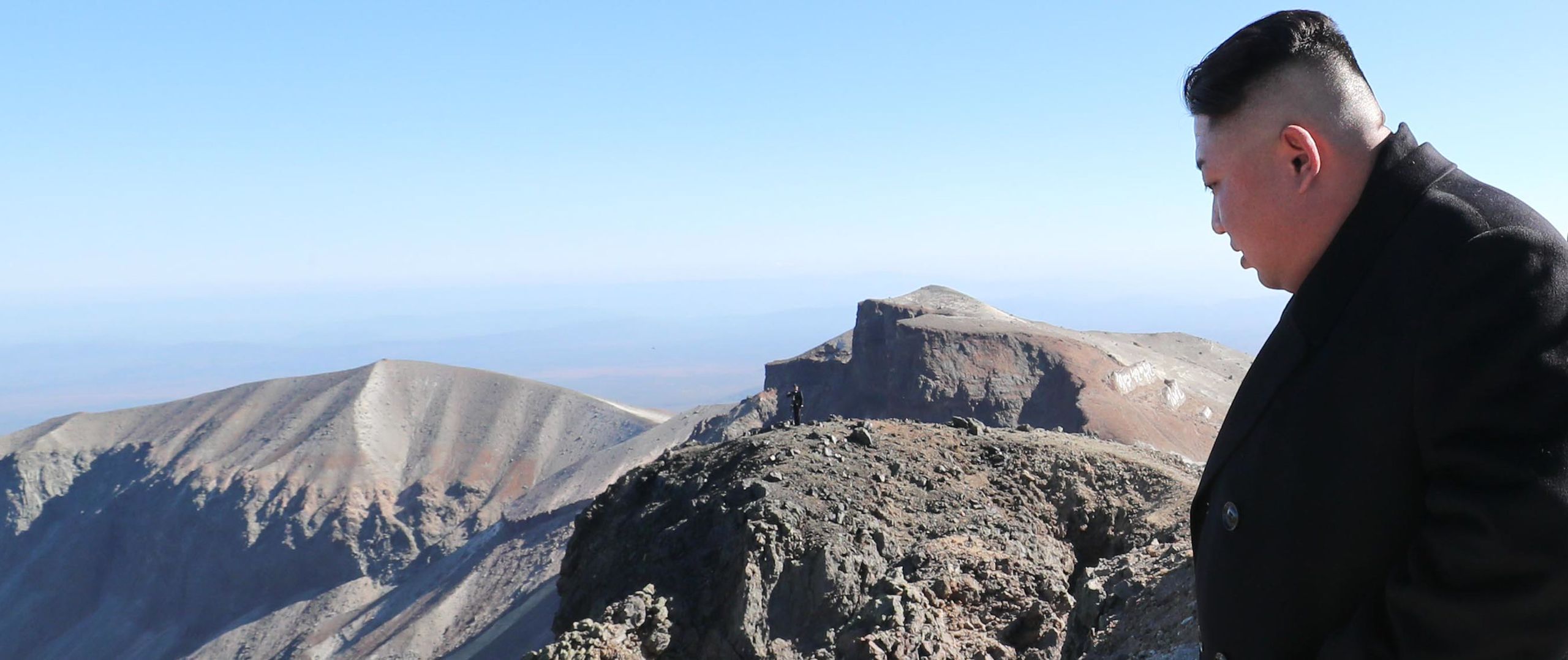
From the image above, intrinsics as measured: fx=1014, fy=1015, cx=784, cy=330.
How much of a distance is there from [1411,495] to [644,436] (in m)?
48.4

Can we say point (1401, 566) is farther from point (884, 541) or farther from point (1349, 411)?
point (884, 541)

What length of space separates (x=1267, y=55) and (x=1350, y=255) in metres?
0.40

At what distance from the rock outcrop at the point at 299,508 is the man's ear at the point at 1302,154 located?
35440mm

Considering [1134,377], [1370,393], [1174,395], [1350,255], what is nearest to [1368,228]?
[1350,255]

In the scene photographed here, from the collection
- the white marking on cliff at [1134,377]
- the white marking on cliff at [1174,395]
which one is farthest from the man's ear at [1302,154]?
the white marking on cliff at [1174,395]

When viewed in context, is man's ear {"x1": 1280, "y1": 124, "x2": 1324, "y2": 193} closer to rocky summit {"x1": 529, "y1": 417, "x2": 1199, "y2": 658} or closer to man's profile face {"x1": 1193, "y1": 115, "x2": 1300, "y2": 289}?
man's profile face {"x1": 1193, "y1": 115, "x2": 1300, "y2": 289}

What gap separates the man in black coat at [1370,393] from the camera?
1.50 meters

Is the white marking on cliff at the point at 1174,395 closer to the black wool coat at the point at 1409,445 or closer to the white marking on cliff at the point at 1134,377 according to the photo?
the white marking on cliff at the point at 1134,377

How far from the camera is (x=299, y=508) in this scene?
4856cm

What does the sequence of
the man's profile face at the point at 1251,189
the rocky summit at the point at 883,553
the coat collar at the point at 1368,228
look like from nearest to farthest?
1. the coat collar at the point at 1368,228
2. the man's profile face at the point at 1251,189
3. the rocky summit at the point at 883,553

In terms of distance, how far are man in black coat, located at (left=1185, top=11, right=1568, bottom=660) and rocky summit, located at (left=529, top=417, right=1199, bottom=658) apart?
398 cm

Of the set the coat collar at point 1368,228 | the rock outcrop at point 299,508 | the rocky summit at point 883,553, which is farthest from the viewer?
the rock outcrop at point 299,508

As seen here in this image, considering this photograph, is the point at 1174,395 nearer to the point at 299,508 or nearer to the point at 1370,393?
the point at 1370,393

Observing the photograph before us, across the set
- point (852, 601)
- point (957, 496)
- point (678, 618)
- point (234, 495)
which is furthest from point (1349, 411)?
point (234, 495)
